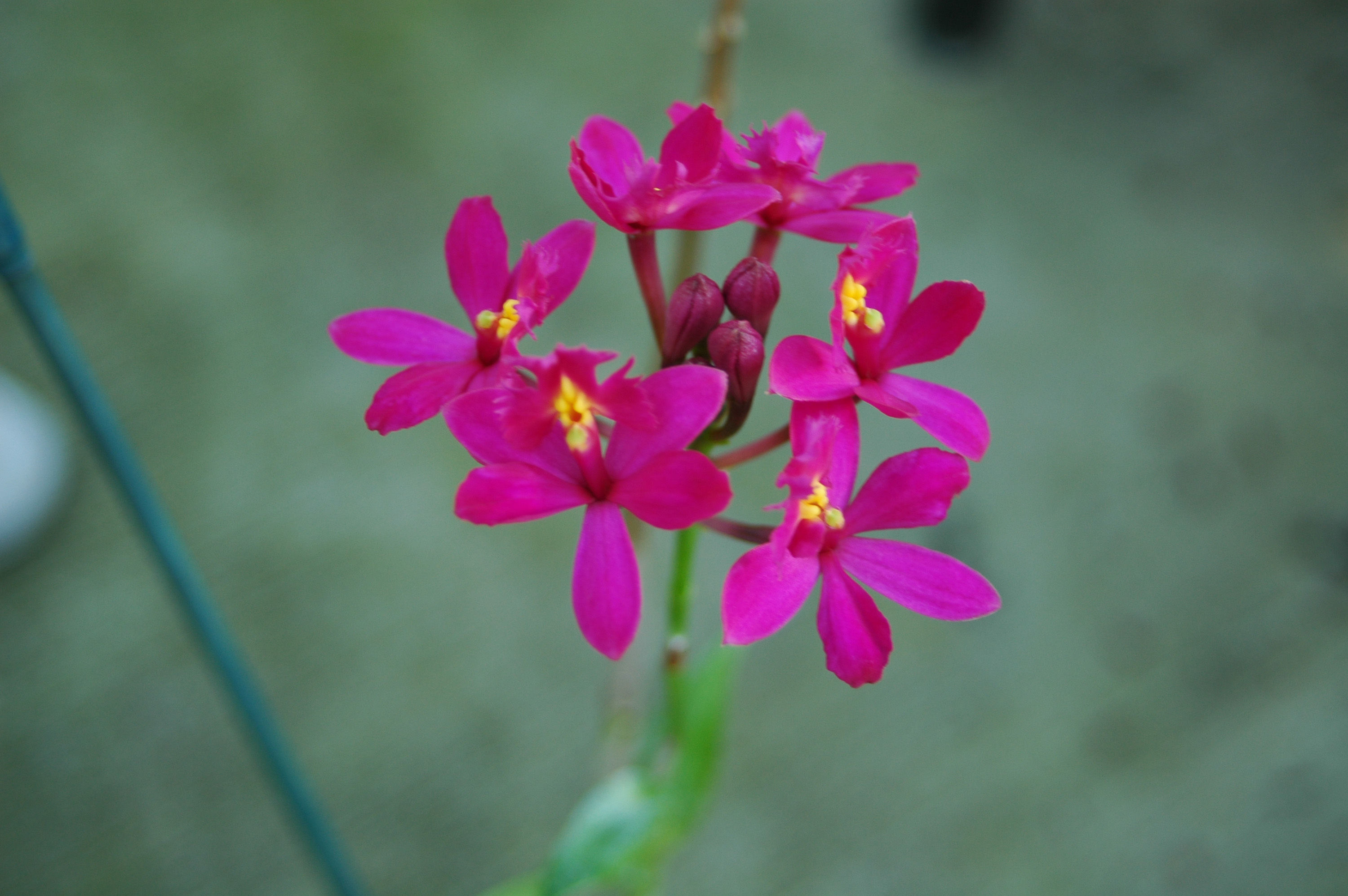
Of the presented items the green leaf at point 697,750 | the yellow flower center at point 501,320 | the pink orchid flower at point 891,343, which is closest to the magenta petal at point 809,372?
the pink orchid flower at point 891,343

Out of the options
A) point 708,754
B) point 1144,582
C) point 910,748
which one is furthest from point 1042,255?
point 708,754

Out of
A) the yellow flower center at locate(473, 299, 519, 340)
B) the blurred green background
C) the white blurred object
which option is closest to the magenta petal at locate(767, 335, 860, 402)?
the yellow flower center at locate(473, 299, 519, 340)

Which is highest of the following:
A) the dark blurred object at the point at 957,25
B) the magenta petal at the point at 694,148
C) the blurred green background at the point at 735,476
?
the dark blurred object at the point at 957,25

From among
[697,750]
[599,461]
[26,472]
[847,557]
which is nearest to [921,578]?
[847,557]

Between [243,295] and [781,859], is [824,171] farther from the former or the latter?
[781,859]

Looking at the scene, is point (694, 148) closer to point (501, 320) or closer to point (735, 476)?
point (501, 320)

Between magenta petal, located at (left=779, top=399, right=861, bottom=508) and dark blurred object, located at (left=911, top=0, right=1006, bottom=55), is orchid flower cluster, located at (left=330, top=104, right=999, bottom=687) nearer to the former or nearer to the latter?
magenta petal, located at (left=779, top=399, right=861, bottom=508)

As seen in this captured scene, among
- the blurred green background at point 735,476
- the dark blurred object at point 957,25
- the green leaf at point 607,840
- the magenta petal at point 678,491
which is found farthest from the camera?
the dark blurred object at point 957,25

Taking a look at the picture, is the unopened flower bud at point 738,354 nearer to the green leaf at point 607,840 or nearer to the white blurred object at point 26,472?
the green leaf at point 607,840
